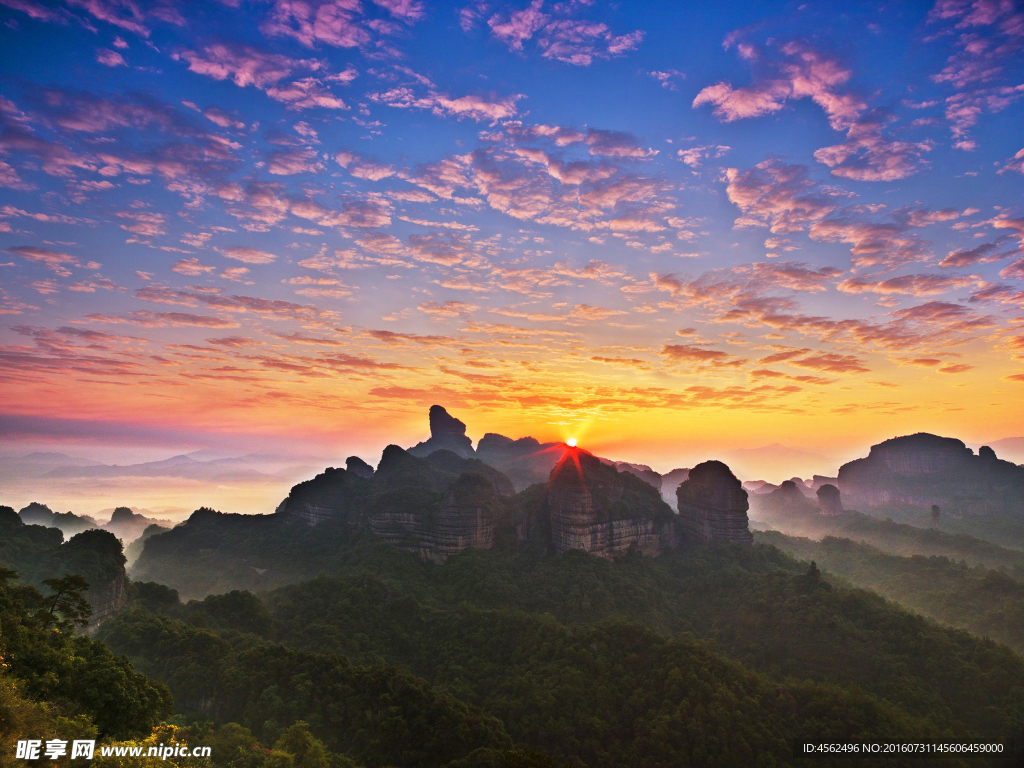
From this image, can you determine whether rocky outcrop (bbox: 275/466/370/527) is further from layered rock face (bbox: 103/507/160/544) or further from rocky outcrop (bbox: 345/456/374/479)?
layered rock face (bbox: 103/507/160/544)

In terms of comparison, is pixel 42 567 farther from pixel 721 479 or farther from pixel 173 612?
pixel 721 479

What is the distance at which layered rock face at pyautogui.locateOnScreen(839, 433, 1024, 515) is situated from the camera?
138 metres

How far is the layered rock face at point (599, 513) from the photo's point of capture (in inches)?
3356

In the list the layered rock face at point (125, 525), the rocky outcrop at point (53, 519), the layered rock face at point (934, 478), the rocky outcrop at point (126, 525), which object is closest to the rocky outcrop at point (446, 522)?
the rocky outcrop at point (53, 519)

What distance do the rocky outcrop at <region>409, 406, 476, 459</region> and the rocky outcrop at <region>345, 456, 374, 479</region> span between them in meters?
38.4

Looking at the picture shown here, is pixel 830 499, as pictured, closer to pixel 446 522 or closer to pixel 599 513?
pixel 599 513

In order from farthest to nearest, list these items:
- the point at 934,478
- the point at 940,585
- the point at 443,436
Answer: the point at 443,436 < the point at 934,478 < the point at 940,585

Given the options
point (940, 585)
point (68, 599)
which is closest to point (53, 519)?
point (68, 599)

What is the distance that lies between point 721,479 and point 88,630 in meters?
93.5

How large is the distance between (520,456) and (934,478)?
13354cm

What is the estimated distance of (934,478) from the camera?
497 ft

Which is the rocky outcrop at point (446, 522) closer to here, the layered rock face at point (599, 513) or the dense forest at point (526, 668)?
the dense forest at point (526, 668)

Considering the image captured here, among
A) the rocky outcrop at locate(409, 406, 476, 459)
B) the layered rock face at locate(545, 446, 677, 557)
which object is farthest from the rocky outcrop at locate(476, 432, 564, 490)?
the layered rock face at locate(545, 446, 677, 557)

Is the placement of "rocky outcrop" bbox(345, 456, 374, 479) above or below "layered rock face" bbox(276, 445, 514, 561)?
above
